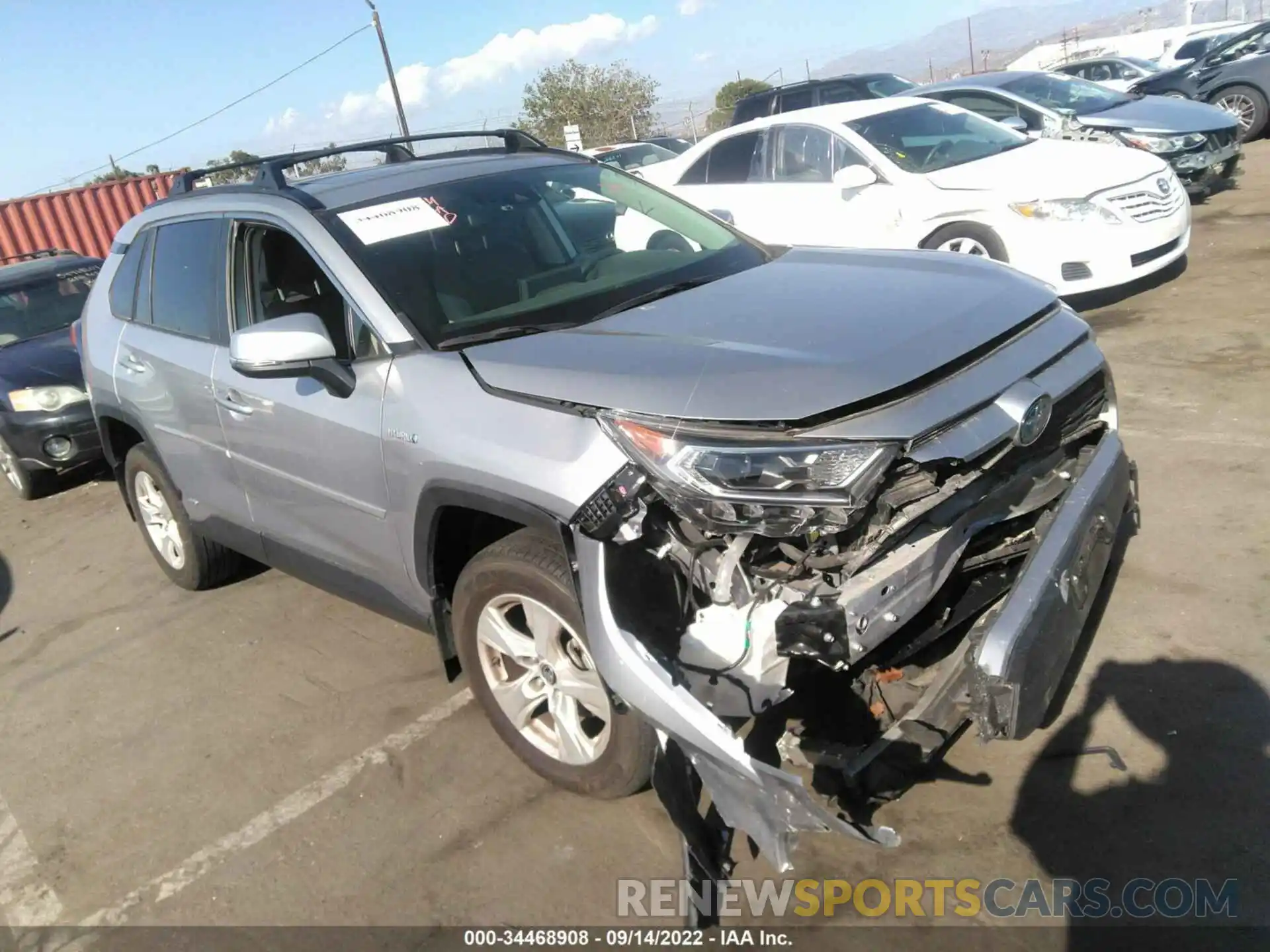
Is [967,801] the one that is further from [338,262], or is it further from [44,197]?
[44,197]

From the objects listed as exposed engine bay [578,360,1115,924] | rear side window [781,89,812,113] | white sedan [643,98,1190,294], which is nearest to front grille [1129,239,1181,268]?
white sedan [643,98,1190,294]

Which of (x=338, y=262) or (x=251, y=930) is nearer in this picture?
(x=251, y=930)

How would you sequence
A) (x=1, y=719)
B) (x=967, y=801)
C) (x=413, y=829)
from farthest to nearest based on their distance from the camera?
1. (x=1, y=719)
2. (x=413, y=829)
3. (x=967, y=801)

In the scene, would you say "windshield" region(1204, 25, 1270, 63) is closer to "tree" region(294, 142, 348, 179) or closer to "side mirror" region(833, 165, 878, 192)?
"side mirror" region(833, 165, 878, 192)

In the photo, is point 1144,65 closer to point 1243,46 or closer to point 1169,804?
point 1243,46

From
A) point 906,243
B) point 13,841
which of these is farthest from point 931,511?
point 906,243

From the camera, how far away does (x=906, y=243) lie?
7.66 m

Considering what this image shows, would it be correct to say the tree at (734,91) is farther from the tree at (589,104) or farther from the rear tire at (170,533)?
the rear tire at (170,533)

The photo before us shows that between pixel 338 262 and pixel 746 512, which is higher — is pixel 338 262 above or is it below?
above

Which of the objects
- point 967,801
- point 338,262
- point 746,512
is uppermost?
point 338,262

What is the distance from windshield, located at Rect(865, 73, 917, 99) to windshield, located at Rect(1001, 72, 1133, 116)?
5.00 ft

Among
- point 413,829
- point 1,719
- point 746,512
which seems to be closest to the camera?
point 746,512

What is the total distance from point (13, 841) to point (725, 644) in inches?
106

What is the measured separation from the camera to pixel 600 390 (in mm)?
2658
